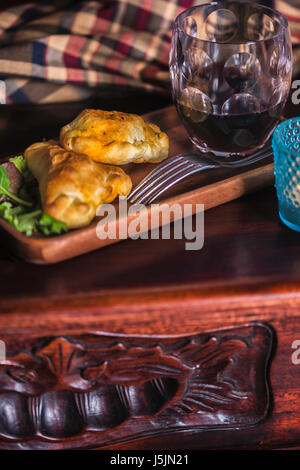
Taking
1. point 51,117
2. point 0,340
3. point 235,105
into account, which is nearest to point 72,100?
point 51,117

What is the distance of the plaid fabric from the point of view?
879 millimetres

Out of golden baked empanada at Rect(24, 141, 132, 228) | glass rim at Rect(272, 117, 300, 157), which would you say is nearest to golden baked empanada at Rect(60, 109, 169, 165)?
golden baked empanada at Rect(24, 141, 132, 228)

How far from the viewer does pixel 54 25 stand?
0.92m

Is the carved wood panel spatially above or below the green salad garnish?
below

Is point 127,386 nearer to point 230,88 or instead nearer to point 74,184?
point 74,184

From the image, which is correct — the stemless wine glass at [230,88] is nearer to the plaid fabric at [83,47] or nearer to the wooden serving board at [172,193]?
the wooden serving board at [172,193]

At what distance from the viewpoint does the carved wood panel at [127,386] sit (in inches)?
21.7

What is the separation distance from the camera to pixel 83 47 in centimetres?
91

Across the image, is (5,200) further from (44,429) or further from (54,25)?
(54,25)

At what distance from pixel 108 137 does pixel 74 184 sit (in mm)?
89

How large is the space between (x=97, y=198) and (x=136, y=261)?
0.07 meters

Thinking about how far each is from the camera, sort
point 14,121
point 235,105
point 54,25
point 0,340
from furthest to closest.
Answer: point 54,25 → point 14,121 → point 235,105 → point 0,340

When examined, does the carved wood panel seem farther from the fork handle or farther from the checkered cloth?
the checkered cloth

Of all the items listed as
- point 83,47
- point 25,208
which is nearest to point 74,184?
point 25,208
